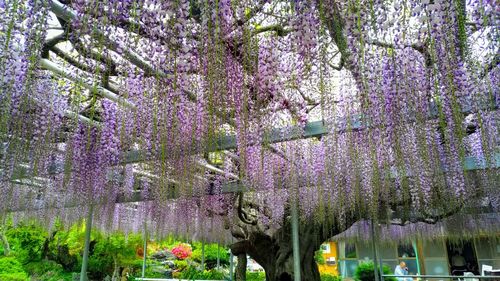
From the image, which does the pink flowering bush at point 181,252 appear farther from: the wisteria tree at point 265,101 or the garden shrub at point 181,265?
the wisteria tree at point 265,101

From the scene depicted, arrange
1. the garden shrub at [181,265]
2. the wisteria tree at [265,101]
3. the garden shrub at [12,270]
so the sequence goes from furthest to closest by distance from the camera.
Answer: the garden shrub at [181,265]
the garden shrub at [12,270]
the wisteria tree at [265,101]

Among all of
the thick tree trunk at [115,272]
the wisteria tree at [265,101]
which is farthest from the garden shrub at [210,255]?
the wisteria tree at [265,101]

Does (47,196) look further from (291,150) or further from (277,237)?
(291,150)

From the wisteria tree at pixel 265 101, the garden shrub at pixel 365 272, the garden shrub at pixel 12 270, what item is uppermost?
the wisteria tree at pixel 265 101

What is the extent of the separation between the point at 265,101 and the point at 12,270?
7731mm

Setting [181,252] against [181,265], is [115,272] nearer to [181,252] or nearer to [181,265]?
[181,265]

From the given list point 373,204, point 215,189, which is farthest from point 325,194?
point 215,189

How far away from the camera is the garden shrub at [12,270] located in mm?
7446

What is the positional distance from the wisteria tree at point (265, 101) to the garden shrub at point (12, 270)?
71.8 inches

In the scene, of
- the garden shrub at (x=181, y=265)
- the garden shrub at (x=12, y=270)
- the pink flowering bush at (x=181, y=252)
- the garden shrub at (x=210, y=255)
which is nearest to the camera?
Result: the garden shrub at (x=12, y=270)

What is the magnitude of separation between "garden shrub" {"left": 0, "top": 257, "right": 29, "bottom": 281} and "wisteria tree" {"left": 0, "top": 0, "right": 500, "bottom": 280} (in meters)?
1.82

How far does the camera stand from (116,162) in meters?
4.77

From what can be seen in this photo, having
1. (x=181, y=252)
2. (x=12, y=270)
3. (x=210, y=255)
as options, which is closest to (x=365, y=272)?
(x=210, y=255)

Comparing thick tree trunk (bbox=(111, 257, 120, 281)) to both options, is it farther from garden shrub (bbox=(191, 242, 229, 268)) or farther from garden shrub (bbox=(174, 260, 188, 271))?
garden shrub (bbox=(191, 242, 229, 268))
